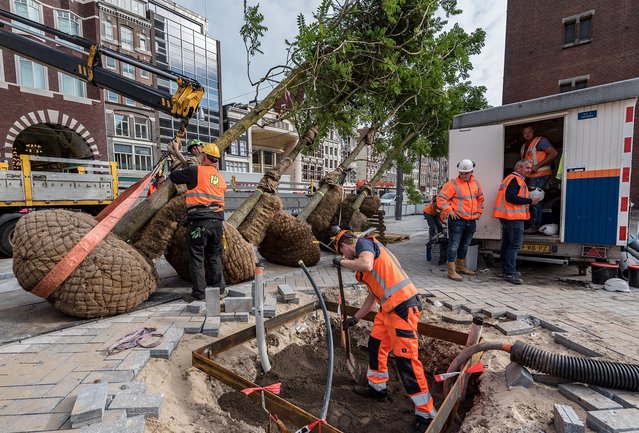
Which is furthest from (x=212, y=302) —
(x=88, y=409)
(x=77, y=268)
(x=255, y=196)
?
(x=255, y=196)

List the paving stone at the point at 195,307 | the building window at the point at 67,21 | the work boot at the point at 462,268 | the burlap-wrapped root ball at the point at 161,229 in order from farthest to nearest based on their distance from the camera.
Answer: the building window at the point at 67,21
the work boot at the point at 462,268
the burlap-wrapped root ball at the point at 161,229
the paving stone at the point at 195,307

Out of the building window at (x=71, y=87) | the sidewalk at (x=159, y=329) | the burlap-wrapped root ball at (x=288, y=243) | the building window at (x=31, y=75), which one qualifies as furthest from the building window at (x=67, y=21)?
the burlap-wrapped root ball at (x=288, y=243)

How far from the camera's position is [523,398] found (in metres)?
2.49

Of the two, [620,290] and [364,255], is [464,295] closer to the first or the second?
[620,290]

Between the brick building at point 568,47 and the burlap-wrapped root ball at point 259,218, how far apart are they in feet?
61.5

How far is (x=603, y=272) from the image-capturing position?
18.2 feet

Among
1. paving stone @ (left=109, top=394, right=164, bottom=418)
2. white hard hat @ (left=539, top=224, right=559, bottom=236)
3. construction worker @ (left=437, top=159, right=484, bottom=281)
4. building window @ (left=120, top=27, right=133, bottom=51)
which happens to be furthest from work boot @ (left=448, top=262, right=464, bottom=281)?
building window @ (left=120, top=27, right=133, bottom=51)

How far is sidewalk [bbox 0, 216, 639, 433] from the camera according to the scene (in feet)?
7.66

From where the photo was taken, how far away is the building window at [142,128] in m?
26.7

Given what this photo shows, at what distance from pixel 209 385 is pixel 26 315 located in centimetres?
296

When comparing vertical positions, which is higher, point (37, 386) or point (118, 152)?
point (118, 152)

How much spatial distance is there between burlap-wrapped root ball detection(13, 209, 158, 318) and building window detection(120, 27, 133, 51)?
28.9 metres

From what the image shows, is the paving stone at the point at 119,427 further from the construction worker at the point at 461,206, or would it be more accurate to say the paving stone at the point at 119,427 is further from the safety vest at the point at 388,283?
the construction worker at the point at 461,206

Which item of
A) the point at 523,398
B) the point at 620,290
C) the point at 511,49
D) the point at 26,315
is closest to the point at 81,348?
the point at 26,315
